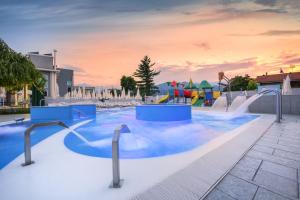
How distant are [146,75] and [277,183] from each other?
45924 mm

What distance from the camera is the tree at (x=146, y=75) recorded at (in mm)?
48031

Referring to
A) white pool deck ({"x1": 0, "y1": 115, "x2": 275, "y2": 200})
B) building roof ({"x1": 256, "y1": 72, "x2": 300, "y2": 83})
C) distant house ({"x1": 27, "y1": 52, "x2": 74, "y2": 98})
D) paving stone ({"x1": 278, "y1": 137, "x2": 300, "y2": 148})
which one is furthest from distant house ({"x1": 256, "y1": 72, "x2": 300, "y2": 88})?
distant house ({"x1": 27, "y1": 52, "x2": 74, "y2": 98})

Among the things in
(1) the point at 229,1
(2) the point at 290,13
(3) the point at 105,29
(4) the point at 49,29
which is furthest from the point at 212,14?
(4) the point at 49,29

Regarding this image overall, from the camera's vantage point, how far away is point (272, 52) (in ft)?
56.6

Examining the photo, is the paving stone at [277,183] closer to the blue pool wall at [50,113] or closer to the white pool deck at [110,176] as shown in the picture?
the white pool deck at [110,176]

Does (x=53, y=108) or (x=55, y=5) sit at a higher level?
(x=55, y=5)

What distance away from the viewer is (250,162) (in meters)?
3.76

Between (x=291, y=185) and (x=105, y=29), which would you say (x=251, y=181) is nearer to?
(x=291, y=185)

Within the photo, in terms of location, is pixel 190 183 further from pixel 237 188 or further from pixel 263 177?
pixel 263 177

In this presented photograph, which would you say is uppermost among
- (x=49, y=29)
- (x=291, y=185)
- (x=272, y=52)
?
(x=49, y=29)

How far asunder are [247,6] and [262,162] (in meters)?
10.6

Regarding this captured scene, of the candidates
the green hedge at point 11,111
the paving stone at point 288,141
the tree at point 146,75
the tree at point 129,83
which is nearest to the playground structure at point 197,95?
the tree at point 146,75

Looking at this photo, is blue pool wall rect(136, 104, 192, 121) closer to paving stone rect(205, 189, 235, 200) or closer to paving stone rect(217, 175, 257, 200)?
paving stone rect(217, 175, 257, 200)

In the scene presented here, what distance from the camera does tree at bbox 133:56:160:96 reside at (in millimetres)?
48031
